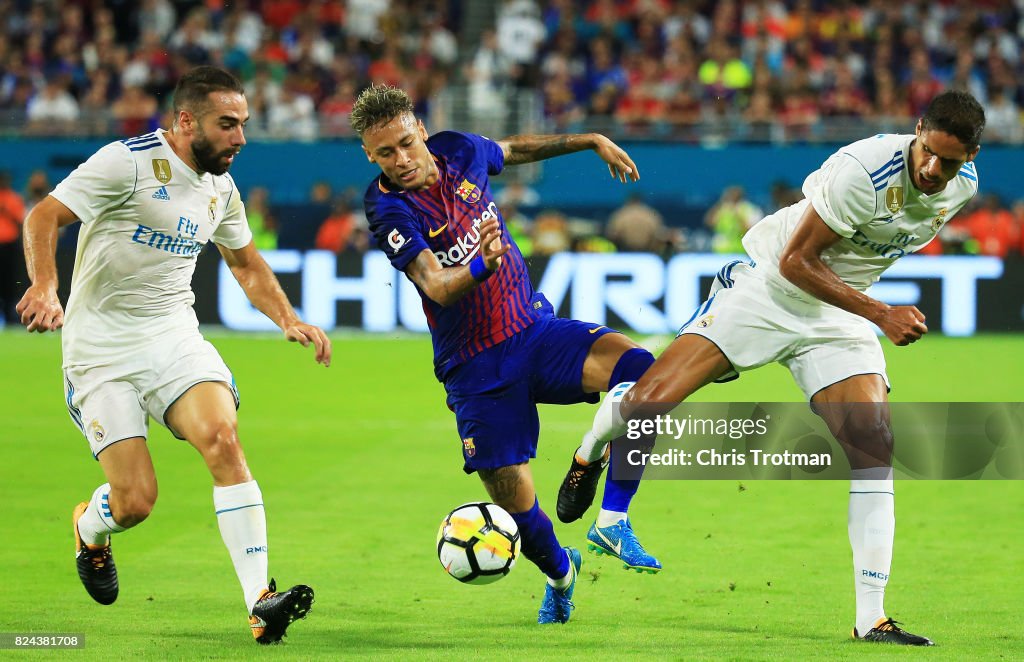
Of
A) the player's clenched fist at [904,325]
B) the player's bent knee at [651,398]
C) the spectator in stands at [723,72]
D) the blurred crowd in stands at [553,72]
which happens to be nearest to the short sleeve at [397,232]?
the player's bent knee at [651,398]

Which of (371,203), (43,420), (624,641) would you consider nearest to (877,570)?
(624,641)

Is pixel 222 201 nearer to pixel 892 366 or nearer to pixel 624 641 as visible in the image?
pixel 624 641

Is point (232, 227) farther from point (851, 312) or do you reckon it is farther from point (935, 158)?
point (935, 158)

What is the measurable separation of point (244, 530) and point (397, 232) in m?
1.38

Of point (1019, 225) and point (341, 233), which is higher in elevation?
point (341, 233)

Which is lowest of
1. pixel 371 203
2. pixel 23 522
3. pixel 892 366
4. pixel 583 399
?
pixel 892 366

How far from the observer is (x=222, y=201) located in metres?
6.08

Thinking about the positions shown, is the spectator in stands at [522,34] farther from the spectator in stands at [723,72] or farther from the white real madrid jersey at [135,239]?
the white real madrid jersey at [135,239]

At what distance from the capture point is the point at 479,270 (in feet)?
18.1

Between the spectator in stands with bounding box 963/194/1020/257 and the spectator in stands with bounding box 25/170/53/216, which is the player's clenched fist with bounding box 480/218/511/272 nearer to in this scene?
the spectator in stands with bounding box 25/170/53/216

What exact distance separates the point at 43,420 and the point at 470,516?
711 centimetres

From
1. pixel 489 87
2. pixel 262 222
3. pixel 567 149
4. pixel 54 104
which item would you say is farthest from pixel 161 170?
pixel 54 104

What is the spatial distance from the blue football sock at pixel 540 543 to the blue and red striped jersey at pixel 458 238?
0.75 metres

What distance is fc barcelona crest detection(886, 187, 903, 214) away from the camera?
19.1 feet
